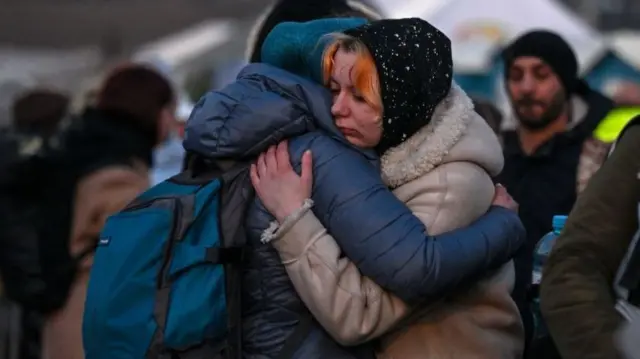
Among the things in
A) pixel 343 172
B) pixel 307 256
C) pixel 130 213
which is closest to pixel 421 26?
pixel 343 172

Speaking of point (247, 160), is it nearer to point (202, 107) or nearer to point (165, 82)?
point (202, 107)

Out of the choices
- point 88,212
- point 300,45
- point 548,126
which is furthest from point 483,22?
point 300,45

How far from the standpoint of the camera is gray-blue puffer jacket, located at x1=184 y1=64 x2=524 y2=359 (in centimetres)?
281

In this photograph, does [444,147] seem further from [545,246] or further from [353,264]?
[545,246]

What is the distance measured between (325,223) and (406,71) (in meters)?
0.37

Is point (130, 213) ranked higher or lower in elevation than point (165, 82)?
higher

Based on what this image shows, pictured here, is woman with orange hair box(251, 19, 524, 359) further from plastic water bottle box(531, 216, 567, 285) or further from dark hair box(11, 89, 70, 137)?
dark hair box(11, 89, 70, 137)

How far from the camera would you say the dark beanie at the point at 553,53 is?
5.33 metres

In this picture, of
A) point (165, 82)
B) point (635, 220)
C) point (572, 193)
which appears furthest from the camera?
point (165, 82)

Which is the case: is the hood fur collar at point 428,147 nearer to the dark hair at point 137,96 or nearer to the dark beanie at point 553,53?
the dark beanie at point 553,53

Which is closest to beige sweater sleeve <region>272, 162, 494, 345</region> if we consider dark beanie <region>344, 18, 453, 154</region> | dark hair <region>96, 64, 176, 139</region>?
A: dark beanie <region>344, 18, 453, 154</region>

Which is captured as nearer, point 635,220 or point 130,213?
point 635,220

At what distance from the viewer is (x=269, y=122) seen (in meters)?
2.92

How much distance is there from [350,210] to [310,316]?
27 cm
